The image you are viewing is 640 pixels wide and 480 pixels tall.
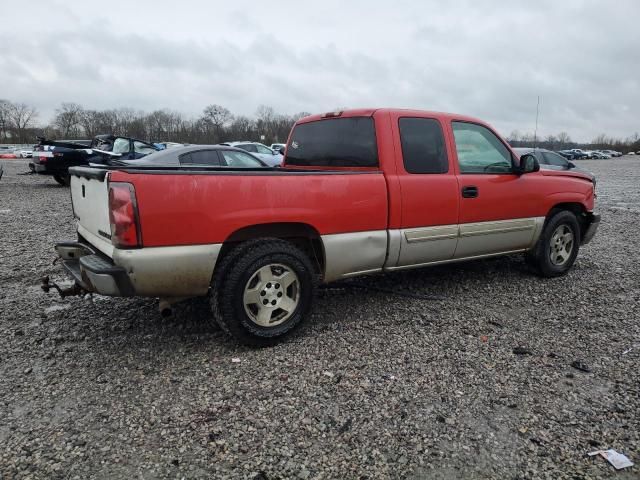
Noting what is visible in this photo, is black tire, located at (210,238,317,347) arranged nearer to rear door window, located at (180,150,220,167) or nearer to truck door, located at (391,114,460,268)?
truck door, located at (391,114,460,268)

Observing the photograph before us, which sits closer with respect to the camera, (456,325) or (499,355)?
(499,355)

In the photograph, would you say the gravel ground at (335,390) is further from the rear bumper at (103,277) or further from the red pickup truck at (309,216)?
the rear bumper at (103,277)

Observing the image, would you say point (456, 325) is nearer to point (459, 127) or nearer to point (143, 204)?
point (459, 127)

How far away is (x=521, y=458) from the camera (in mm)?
2414

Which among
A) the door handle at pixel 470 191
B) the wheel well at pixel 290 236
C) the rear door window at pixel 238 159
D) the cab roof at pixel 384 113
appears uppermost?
the cab roof at pixel 384 113

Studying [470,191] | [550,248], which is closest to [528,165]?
[470,191]

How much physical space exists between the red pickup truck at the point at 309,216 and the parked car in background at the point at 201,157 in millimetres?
5065

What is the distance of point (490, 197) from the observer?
471 centimetres

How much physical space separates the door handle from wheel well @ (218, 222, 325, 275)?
161 cm

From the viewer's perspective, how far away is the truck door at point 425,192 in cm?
416

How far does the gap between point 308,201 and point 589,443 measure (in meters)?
2.35

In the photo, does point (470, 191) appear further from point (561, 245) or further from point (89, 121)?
point (89, 121)

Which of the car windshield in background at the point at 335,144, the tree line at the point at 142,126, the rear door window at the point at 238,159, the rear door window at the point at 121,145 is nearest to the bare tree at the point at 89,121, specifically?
the tree line at the point at 142,126

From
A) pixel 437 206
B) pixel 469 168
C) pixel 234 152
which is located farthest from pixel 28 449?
pixel 234 152
